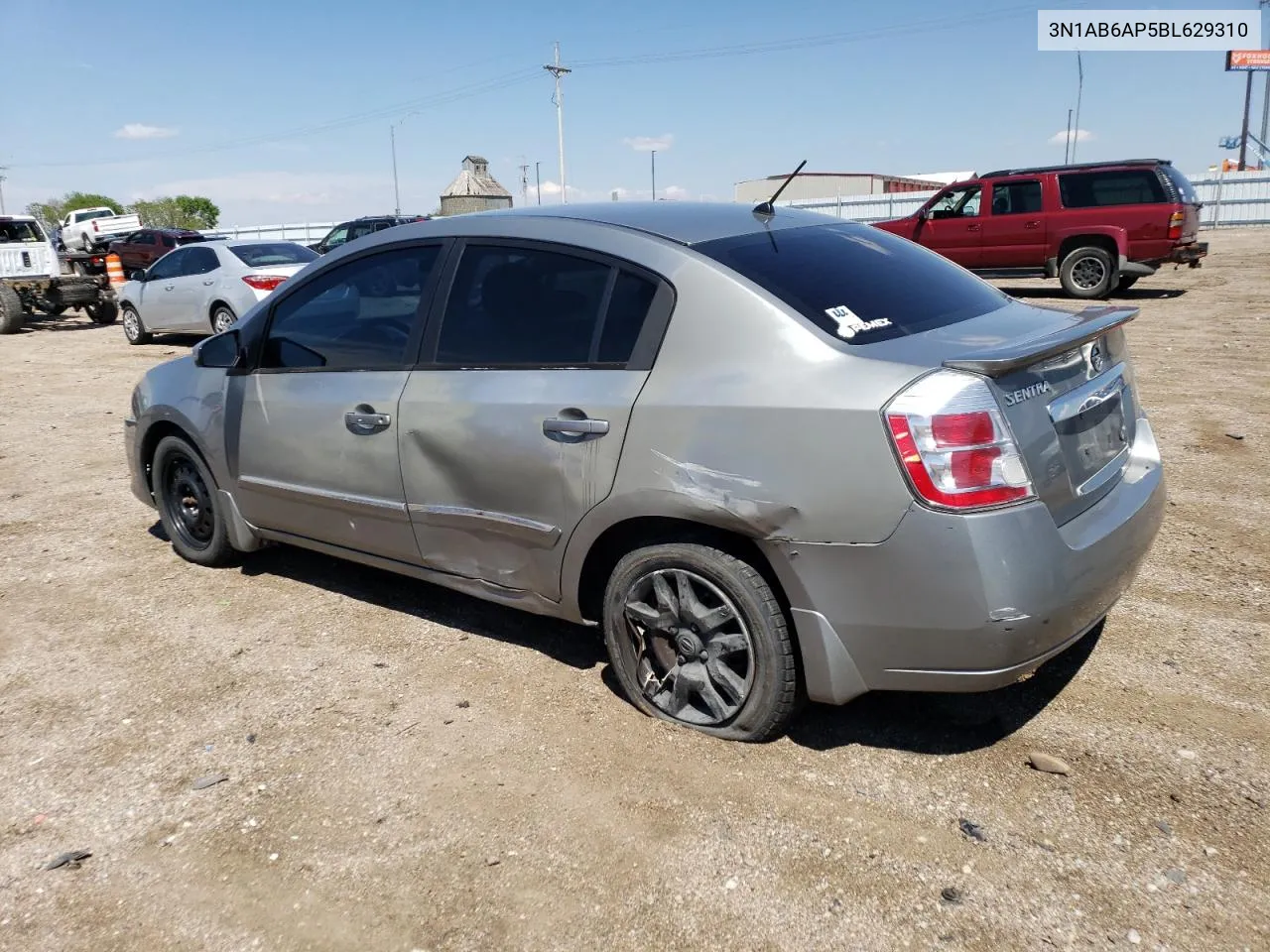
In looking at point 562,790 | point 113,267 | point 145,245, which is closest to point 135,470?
point 562,790

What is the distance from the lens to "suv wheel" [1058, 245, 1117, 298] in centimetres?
1480

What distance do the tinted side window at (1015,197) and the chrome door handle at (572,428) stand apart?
14.3 metres

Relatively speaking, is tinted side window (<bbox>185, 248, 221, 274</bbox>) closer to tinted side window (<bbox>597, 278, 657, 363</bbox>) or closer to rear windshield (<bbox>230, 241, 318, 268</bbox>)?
rear windshield (<bbox>230, 241, 318, 268</bbox>)

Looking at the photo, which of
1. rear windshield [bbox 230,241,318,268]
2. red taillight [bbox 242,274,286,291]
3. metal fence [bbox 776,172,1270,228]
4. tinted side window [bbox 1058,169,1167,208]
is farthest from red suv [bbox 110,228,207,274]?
tinted side window [bbox 1058,169,1167,208]

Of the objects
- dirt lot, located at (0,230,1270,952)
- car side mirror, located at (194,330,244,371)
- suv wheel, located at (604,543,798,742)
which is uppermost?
car side mirror, located at (194,330,244,371)

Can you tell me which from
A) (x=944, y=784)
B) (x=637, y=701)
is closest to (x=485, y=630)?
(x=637, y=701)

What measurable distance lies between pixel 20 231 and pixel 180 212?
2655 inches

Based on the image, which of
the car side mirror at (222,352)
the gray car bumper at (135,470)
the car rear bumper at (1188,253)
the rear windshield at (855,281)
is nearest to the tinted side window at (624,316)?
the rear windshield at (855,281)

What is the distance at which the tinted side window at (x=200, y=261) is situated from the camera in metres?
13.7

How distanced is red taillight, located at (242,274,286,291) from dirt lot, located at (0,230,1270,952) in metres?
9.12

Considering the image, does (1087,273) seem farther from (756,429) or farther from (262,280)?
(756,429)

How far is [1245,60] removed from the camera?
220 feet

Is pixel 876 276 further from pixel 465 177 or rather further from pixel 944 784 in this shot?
pixel 465 177

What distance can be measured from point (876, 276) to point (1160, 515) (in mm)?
1256
